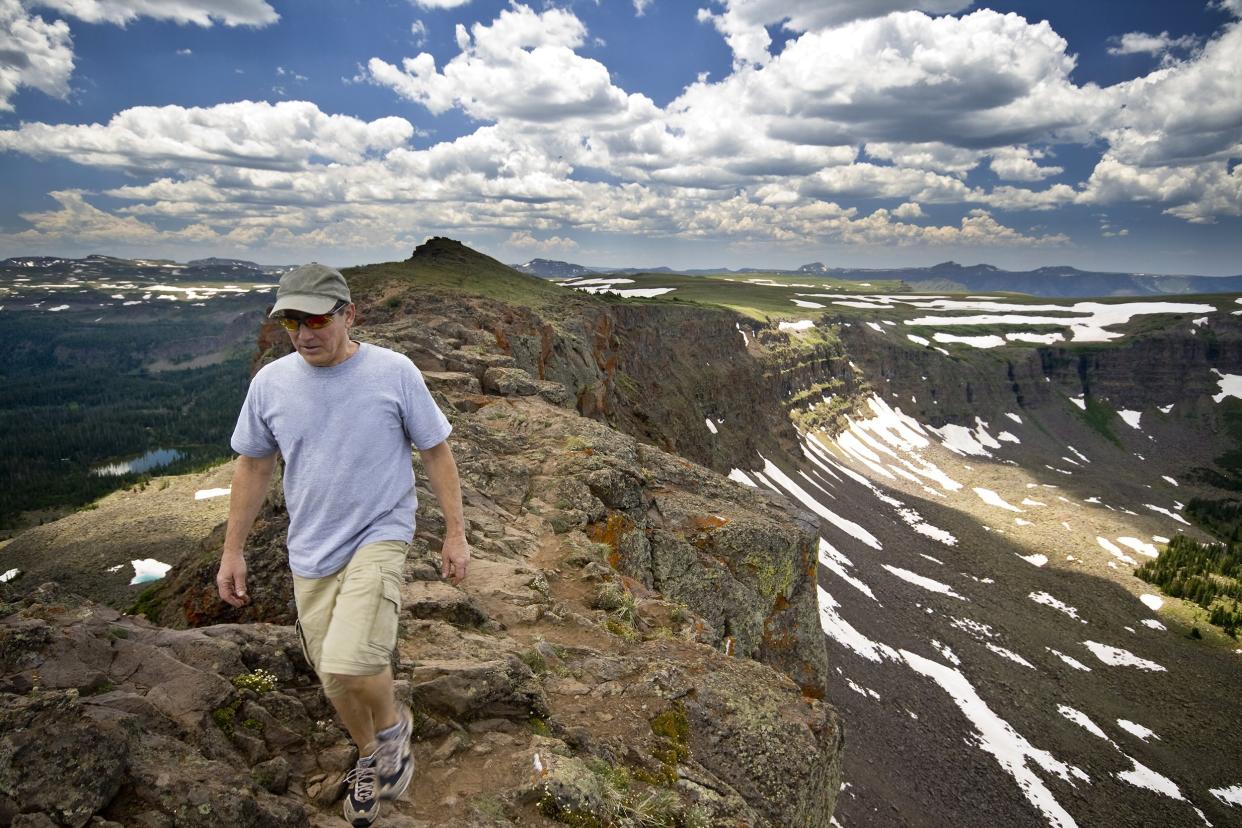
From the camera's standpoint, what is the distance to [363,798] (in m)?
5.26

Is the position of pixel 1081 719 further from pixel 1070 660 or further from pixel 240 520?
pixel 240 520

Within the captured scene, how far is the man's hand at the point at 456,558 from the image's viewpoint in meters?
5.81

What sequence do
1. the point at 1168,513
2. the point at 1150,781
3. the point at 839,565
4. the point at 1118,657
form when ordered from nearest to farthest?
1. the point at 1150,781
2. the point at 1118,657
3. the point at 839,565
4. the point at 1168,513

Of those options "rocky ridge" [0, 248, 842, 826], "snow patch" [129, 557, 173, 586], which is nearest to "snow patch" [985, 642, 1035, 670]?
"rocky ridge" [0, 248, 842, 826]

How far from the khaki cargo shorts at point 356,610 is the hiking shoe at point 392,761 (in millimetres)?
715

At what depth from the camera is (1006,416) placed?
638 ft

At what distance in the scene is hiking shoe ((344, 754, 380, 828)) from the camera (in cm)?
520

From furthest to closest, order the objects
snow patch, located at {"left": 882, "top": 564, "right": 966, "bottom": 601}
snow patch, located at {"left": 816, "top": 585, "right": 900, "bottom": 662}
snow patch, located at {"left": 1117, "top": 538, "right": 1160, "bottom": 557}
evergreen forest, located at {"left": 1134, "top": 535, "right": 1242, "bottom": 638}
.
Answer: snow patch, located at {"left": 1117, "top": 538, "right": 1160, "bottom": 557}, evergreen forest, located at {"left": 1134, "top": 535, "right": 1242, "bottom": 638}, snow patch, located at {"left": 882, "top": 564, "right": 966, "bottom": 601}, snow patch, located at {"left": 816, "top": 585, "right": 900, "bottom": 662}

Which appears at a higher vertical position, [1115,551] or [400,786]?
[400,786]

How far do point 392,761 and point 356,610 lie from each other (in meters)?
1.63

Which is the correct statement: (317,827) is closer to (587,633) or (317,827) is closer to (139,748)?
(139,748)

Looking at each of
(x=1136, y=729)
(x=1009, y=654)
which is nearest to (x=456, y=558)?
(x=1136, y=729)

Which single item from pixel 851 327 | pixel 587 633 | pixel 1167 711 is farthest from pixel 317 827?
pixel 851 327

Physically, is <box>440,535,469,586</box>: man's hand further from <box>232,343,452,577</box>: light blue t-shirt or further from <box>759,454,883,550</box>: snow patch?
<box>759,454,883,550</box>: snow patch
